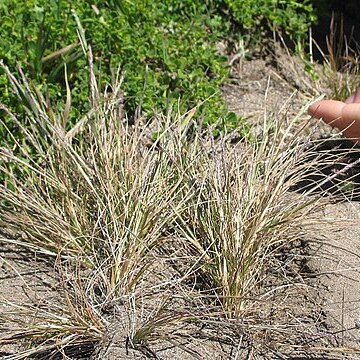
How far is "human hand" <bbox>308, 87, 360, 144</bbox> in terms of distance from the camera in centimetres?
311

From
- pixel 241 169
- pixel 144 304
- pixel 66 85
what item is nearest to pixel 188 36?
pixel 66 85

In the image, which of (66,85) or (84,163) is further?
(66,85)

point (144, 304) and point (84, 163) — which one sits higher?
point (84, 163)

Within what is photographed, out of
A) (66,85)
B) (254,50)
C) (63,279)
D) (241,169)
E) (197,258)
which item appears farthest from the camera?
(254,50)

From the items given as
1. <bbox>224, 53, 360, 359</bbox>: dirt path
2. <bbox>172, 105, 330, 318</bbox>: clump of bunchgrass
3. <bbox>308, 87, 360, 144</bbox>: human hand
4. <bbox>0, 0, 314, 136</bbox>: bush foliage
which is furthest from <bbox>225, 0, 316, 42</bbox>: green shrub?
<bbox>172, 105, 330, 318</bbox>: clump of bunchgrass

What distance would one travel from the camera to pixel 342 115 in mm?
3143

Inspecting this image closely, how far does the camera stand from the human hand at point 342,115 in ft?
10.2

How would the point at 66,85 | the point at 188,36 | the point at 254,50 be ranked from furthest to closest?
1. the point at 254,50
2. the point at 188,36
3. the point at 66,85

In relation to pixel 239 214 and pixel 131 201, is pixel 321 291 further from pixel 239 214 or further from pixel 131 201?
pixel 131 201

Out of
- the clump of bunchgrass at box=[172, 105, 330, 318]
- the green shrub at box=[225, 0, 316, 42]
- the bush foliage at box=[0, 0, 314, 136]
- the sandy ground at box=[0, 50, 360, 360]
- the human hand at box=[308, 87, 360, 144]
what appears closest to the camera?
the sandy ground at box=[0, 50, 360, 360]

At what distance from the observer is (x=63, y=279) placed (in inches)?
97.3

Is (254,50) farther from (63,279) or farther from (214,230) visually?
(63,279)

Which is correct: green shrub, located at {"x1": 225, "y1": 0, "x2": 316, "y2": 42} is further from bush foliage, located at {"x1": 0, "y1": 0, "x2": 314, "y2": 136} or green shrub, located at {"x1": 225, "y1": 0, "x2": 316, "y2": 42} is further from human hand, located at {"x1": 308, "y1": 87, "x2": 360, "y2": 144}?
human hand, located at {"x1": 308, "y1": 87, "x2": 360, "y2": 144}

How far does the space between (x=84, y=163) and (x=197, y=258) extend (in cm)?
51
